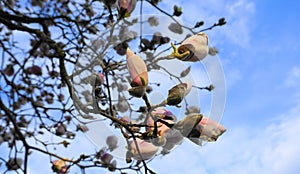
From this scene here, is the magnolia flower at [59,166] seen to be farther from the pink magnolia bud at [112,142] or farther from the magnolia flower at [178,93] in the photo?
the magnolia flower at [178,93]

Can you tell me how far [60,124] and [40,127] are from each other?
135mm

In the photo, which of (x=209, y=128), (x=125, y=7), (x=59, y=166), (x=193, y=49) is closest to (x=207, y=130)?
(x=209, y=128)

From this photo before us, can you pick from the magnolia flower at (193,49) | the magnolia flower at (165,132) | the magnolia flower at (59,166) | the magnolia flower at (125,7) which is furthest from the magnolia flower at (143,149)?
the magnolia flower at (59,166)

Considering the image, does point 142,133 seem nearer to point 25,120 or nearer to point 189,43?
point 189,43

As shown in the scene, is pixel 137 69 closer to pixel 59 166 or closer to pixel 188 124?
pixel 188 124

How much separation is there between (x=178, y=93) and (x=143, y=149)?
0.10 meters

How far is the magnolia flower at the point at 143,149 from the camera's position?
512mm

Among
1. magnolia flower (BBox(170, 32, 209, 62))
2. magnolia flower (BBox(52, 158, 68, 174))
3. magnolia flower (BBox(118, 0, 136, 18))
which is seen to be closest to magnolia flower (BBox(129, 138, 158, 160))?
magnolia flower (BBox(170, 32, 209, 62))

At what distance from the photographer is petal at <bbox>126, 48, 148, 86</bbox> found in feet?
1.54

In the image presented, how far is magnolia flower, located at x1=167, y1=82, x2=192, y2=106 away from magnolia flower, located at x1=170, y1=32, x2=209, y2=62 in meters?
0.04

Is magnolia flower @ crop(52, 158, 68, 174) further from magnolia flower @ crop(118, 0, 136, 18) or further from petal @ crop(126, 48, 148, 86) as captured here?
petal @ crop(126, 48, 148, 86)

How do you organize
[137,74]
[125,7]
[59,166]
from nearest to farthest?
1. [137,74]
2. [125,7]
3. [59,166]

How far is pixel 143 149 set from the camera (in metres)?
0.52

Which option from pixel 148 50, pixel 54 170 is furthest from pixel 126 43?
pixel 54 170
